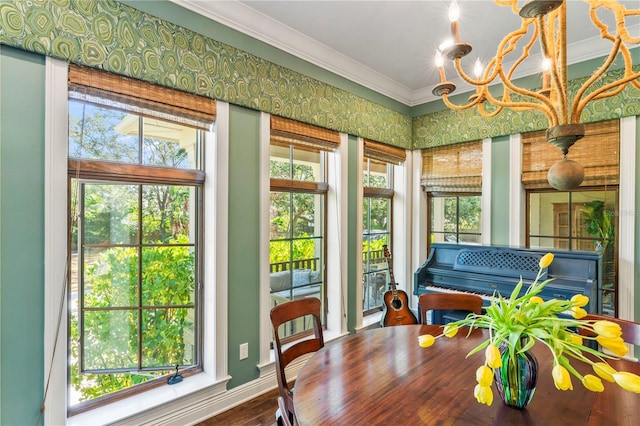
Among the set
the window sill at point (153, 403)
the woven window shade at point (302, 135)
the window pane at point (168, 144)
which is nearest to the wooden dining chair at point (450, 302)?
the window sill at point (153, 403)

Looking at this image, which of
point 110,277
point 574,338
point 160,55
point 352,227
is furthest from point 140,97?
point 574,338

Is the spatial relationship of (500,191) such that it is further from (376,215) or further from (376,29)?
(376,29)

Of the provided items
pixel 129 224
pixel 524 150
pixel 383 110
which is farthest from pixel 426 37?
pixel 129 224

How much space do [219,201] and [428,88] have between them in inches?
108

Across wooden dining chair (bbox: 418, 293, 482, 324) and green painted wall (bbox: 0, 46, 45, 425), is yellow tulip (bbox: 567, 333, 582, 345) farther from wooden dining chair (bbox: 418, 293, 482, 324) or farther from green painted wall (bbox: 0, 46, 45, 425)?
green painted wall (bbox: 0, 46, 45, 425)

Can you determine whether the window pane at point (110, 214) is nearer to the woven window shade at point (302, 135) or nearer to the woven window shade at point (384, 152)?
the woven window shade at point (302, 135)

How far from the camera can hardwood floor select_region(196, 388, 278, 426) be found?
7.13ft

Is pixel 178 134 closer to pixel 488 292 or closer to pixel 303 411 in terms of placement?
pixel 303 411

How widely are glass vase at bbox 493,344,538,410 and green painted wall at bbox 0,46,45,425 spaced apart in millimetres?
2083

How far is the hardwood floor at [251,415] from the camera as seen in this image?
7.13 ft

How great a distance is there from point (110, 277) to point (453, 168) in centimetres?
338

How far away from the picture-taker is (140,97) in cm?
193

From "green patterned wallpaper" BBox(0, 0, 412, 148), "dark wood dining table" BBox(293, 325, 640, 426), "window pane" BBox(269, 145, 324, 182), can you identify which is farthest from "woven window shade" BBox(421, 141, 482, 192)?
"dark wood dining table" BBox(293, 325, 640, 426)

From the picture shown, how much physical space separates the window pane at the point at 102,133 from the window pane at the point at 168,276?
2.04 feet
